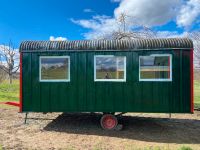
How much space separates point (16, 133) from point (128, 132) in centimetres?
423

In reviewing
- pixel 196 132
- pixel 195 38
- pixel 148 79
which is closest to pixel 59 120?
pixel 148 79

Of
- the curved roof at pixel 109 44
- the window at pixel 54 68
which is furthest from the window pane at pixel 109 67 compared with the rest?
the window at pixel 54 68

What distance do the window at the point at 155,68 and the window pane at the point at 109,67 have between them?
0.81m

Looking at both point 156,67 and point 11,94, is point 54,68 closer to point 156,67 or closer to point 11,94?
point 156,67

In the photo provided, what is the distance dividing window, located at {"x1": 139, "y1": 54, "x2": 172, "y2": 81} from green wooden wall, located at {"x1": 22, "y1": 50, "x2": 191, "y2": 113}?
6.1 inches

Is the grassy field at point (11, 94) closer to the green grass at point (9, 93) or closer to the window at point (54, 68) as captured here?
the green grass at point (9, 93)

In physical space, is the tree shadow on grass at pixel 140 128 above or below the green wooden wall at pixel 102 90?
below

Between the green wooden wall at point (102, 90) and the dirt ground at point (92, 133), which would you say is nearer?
the dirt ground at point (92, 133)

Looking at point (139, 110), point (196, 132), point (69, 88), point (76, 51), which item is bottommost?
point (196, 132)

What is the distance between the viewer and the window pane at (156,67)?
11789mm

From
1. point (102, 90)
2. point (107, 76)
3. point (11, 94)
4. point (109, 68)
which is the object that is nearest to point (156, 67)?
point (109, 68)

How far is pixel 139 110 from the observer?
11.8 m

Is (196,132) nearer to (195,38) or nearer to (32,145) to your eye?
(32,145)

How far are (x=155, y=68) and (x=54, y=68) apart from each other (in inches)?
155
